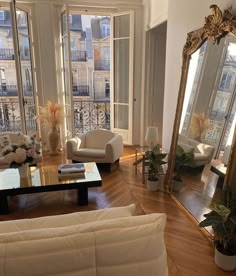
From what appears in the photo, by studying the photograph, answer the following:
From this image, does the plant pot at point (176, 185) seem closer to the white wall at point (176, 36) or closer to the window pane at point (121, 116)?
the white wall at point (176, 36)

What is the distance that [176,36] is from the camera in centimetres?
340

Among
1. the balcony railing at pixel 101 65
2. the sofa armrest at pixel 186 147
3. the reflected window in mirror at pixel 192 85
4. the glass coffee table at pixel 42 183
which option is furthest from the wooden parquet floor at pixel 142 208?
the balcony railing at pixel 101 65

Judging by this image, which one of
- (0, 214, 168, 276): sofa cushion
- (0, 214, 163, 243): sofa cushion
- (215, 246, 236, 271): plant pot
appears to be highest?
(0, 214, 163, 243): sofa cushion

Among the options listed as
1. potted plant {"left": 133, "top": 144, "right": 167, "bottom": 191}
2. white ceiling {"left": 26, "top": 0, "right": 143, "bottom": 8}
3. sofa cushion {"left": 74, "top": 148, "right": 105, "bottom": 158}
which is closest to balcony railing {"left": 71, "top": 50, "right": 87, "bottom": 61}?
white ceiling {"left": 26, "top": 0, "right": 143, "bottom": 8}

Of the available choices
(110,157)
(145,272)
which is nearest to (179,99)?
(110,157)

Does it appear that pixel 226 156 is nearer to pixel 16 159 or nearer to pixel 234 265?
pixel 234 265

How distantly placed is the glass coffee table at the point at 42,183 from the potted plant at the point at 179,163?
945mm

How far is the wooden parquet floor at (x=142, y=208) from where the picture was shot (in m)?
2.07

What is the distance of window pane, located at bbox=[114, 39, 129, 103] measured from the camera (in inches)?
210

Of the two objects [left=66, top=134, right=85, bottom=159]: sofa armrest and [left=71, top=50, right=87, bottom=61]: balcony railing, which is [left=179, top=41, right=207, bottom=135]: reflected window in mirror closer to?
[left=66, top=134, right=85, bottom=159]: sofa armrest

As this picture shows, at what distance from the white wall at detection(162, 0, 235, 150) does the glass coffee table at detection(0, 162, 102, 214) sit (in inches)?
54.0

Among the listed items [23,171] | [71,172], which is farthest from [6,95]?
[71,172]

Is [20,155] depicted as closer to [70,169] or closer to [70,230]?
[70,169]

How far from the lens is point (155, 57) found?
17.1 ft
